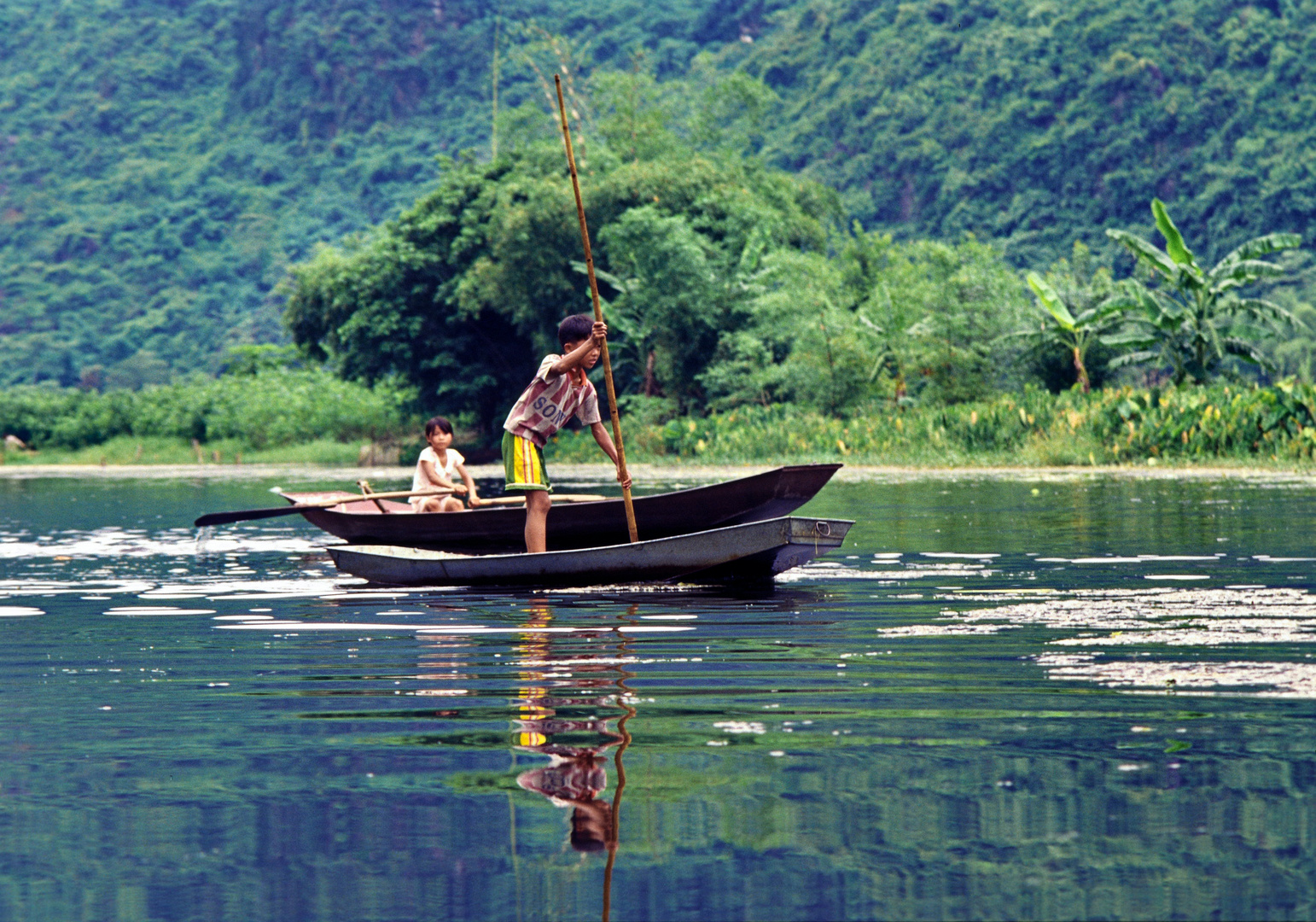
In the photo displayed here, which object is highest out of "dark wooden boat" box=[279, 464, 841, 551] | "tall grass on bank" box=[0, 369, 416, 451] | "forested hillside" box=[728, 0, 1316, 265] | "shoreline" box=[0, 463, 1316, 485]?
"forested hillside" box=[728, 0, 1316, 265]

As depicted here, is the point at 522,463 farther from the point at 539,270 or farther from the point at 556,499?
the point at 539,270

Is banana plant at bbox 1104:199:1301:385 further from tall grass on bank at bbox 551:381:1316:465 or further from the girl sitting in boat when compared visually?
the girl sitting in boat

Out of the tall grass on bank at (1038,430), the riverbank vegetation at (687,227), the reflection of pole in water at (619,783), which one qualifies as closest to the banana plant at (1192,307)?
the riverbank vegetation at (687,227)

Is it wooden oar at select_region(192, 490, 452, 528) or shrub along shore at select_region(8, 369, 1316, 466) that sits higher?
shrub along shore at select_region(8, 369, 1316, 466)

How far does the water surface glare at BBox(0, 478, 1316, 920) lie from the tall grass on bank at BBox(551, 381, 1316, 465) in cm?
1335

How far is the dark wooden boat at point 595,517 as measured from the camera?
974cm

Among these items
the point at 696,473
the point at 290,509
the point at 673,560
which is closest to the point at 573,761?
the point at 673,560

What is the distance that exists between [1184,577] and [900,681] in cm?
392

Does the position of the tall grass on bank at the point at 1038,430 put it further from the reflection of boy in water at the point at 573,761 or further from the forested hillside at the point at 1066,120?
the forested hillside at the point at 1066,120

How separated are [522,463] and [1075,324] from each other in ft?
57.1

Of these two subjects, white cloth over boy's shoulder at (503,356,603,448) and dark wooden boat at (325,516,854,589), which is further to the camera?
white cloth over boy's shoulder at (503,356,603,448)

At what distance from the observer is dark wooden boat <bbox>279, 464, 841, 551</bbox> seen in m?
9.74

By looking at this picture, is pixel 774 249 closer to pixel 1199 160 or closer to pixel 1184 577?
pixel 1199 160

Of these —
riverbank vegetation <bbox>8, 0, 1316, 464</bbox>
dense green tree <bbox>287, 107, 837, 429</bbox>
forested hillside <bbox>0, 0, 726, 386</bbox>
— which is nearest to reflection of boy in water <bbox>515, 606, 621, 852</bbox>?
riverbank vegetation <bbox>8, 0, 1316, 464</bbox>
